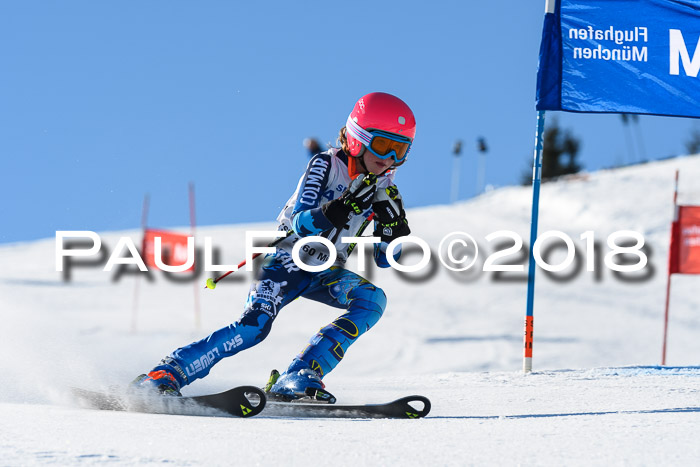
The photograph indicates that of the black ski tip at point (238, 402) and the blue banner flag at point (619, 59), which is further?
the blue banner flag at point (619, 59)

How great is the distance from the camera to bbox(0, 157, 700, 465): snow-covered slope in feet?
8.25

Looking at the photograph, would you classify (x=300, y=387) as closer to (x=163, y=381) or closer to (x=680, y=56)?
(x=163, y=381)

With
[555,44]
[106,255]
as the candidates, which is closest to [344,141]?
[555,44]

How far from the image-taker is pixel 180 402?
3422 mm

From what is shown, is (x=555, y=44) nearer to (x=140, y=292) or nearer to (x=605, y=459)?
(x=605, y=459)

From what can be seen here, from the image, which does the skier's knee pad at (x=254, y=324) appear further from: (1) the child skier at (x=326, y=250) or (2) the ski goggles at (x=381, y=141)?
(2) the ski goggles at (x=381, y=141)

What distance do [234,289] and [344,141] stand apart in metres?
14.7

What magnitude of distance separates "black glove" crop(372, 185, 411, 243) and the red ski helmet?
0.27 m

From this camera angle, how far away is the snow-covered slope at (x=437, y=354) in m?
2.51

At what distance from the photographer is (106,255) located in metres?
22.3

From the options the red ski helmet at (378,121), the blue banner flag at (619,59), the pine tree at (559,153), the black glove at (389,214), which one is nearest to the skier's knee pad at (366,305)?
the black glove at (389,214)

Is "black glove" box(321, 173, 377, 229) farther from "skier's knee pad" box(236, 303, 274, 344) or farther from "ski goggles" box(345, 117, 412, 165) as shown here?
"skier's knee pad" box(236, 303, 274, 344)

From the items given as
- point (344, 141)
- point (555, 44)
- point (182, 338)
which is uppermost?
point (555, 44)

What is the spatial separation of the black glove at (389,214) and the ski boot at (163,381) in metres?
1.18
